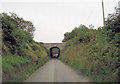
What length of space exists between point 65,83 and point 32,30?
33.7m

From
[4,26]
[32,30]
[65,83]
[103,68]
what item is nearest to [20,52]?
[4,26]

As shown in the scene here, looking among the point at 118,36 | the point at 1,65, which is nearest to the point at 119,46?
the point at 118,36

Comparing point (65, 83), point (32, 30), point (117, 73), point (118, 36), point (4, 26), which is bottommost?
point (65, 83)

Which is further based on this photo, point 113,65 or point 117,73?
point 113,65

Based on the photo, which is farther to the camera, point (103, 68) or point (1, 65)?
point (103, 68)

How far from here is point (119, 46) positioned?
18.7 feet

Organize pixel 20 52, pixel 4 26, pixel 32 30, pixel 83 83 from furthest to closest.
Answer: pixel 32 30 → pixel 20 52 → pixel 4 26 → pixel 83 83

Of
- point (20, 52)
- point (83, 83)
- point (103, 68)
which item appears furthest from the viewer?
point (20, 52)

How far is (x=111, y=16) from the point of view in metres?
7.58

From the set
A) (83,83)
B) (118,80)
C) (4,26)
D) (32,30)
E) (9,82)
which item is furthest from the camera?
(32,30)

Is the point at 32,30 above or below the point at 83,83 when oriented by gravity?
above

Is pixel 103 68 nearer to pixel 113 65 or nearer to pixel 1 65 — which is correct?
pixel 113 65

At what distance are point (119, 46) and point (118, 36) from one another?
28.9 inches

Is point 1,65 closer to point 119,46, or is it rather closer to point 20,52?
point 20,52
